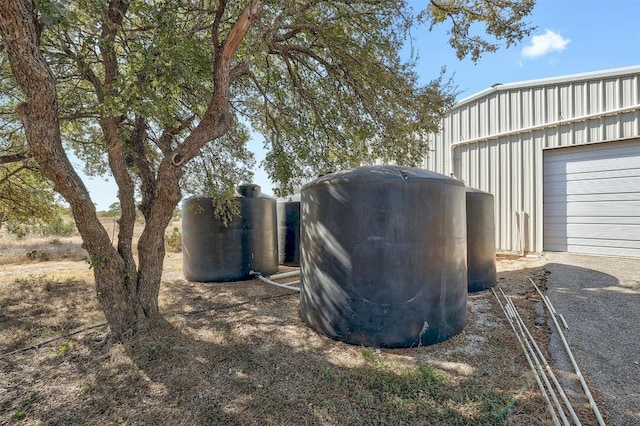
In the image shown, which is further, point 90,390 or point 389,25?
point 389,25

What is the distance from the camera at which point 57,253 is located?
10055 millimetres

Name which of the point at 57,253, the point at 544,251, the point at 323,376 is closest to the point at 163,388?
the point at 323,376

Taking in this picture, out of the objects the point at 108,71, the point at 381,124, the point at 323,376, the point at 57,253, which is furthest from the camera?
the point at 57,253

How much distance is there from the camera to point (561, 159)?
7.20 m

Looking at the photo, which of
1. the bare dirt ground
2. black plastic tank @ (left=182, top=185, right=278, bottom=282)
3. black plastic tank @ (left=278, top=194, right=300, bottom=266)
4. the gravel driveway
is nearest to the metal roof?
the gravel driveway

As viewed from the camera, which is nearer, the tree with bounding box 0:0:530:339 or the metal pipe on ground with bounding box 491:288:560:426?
the metal pipe on ground with bounding box 491:288:560:426

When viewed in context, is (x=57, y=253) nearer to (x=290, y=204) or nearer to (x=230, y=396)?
(x=290, y=204)

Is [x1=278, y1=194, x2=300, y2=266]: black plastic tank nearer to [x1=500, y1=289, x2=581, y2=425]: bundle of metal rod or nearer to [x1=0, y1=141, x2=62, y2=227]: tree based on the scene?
[x1=500, y1=289, x2=581, y2=425]: bundle of metal rod

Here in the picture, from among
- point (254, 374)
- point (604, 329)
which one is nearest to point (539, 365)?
point (604, 329)

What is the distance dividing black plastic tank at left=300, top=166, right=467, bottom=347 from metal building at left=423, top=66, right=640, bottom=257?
5810 millimetres

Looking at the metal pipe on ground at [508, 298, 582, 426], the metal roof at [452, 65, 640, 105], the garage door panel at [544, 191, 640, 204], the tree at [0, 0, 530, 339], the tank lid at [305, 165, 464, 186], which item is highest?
the metal roof at [452, 65, 640, 105]

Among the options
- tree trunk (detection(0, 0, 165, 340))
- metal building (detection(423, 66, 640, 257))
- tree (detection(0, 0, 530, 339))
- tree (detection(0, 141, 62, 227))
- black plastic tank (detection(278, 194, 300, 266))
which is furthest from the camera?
black plastic tank (detection(278, 194, 300, 266))

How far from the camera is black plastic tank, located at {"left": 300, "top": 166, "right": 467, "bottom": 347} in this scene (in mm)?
2990

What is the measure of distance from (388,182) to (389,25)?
8.72 ft
